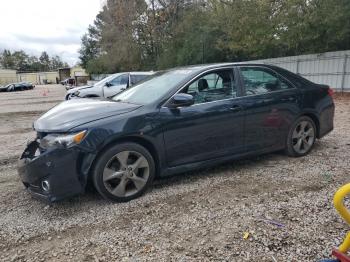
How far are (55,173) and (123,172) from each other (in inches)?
29.3

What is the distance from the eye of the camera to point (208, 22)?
82.5ft

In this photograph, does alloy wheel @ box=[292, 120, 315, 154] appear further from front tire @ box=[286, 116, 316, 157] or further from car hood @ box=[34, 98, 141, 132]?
car hood @ box=[34, 98, 141, 132]

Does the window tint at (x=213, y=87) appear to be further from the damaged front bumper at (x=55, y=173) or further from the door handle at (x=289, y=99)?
the damaged front bumper at (x=55, y=173)

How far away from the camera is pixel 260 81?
466 cm

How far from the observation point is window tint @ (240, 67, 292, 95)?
14.7 feet

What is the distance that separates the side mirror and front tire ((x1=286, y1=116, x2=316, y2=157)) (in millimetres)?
2011

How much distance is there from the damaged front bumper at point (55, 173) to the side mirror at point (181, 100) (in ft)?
4.26

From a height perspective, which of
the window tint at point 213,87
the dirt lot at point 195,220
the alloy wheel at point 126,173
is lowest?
the dirt lot at point 195,220

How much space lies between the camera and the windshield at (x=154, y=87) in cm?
400

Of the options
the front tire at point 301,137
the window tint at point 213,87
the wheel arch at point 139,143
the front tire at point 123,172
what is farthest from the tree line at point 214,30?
the front tire at point 123,172

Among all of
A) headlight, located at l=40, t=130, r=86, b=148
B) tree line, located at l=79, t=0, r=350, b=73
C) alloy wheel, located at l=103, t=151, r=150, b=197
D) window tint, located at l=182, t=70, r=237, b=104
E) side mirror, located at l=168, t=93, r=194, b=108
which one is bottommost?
alloy wheel, located at l=103, t=151, r=150, b=197

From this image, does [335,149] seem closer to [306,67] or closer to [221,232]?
[221,232]

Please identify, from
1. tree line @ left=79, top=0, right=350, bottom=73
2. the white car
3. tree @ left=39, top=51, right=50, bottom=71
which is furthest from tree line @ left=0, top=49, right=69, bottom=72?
the white car

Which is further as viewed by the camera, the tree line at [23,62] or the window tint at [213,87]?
the tree line at [23,62]
